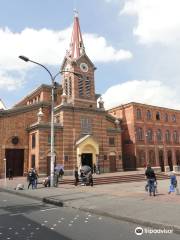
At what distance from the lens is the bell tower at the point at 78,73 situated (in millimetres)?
39250

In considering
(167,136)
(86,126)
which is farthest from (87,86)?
(167,136)

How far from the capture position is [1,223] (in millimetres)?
9727

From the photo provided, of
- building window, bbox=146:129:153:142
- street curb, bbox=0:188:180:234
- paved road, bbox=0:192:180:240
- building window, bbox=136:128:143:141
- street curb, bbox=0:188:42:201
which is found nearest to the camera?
paved road, bbox=0:192:180:240

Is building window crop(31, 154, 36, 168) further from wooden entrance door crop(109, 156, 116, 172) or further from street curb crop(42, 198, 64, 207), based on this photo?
street curb crop(42, 198, 64, 207)

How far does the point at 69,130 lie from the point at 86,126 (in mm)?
2913

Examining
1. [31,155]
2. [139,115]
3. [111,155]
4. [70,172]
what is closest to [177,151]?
[139,115]

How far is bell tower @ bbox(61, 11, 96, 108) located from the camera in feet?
129

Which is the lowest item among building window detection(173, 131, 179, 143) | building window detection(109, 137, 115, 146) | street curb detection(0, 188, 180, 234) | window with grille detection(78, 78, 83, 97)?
street curb detection(0, 188, 180, 234)

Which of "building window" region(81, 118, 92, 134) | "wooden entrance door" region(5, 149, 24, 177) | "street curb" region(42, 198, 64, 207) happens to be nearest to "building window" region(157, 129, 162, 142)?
"building window" region(81, 118, 92, 134)

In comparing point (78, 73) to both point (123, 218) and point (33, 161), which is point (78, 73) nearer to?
point (33, 161)

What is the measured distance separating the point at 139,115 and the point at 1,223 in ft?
127

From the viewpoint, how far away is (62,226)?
9.02 metres

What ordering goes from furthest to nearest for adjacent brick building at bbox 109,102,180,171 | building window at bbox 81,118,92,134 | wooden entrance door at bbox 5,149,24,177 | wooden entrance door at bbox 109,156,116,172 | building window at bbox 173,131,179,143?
1. building window at bbox 173,131,179,143
2. adjacent brick building at bbox 109,102,180,171
3. wooden entrance door at bbox 109,156,116,172
4. building window at bbox 81,118,92,134
5. wooden entrance door at bbox 5,149,24,177

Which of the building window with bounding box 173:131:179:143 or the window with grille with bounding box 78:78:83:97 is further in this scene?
the building window with bounding box 173:131:179:143
